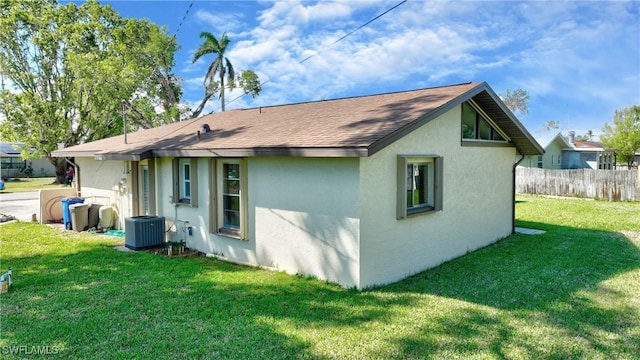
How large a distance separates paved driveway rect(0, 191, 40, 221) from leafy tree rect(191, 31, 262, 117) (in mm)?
14439

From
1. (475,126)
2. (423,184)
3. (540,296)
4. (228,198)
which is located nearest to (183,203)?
(228,198)

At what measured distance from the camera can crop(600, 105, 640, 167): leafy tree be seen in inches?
1314

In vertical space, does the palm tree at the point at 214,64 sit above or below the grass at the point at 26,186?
above

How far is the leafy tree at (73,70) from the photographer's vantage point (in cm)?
2739

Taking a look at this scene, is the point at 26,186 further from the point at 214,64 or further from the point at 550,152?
the point at 550,152

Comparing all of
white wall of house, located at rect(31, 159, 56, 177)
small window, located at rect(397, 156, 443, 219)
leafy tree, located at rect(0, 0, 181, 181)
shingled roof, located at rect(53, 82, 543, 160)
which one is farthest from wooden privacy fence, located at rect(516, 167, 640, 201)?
white wall of house, located at rect(31, 159, 56, 177)

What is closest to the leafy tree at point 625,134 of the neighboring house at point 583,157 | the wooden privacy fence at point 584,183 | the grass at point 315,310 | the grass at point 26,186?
the neighboring house at point 583,157

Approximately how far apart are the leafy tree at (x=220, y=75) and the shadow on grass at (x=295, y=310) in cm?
2618

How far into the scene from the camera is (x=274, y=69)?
49.3ft

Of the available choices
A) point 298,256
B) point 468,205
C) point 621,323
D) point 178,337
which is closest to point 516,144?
point 468,205

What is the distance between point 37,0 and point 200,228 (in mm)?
29019

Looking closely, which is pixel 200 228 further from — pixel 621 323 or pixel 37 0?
pixel 37 0

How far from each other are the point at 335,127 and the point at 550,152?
2918 cm

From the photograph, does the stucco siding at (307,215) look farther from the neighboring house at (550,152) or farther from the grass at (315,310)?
the neighboring house at (550,152)
